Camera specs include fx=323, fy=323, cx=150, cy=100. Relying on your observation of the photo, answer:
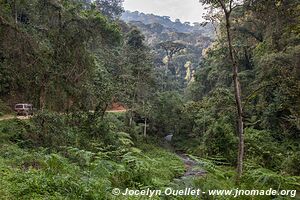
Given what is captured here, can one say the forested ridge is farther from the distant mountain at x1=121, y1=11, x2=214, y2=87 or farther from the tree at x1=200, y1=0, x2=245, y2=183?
the distant mountain at x1=121, y1=11, x2=214, y2=87

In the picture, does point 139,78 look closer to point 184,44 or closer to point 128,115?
point 128,115

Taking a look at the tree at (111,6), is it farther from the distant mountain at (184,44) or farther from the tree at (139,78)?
the tree at (139,78)

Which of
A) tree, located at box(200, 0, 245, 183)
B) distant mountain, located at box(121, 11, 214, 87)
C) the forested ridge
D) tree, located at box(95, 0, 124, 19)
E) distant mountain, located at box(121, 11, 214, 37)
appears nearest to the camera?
the forested ridge

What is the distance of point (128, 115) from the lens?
29.5 m

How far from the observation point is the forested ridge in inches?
327

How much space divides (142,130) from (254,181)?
23728 mm

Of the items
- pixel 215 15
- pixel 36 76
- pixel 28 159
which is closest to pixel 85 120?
pixel 36 76

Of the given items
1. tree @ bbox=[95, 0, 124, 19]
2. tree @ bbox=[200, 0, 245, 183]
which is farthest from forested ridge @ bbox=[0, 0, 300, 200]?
tree @ bbox=[95, 0, 124, 19]

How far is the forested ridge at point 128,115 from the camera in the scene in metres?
8.31

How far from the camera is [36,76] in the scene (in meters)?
14.3

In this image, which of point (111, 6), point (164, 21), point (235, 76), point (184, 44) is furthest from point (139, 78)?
point (164, 21)

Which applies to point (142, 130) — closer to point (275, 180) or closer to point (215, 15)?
point (215, 15)

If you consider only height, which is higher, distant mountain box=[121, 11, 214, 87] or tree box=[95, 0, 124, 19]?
tree box=[95, 0, 124, 19]

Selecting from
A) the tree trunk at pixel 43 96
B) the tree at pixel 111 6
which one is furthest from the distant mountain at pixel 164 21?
the tree trunk at pixel 43 96
